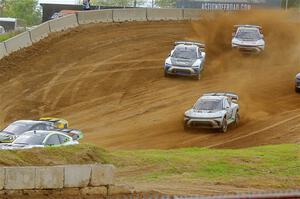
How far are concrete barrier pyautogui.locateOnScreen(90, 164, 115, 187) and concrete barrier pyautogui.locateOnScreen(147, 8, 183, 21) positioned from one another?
3975 cm

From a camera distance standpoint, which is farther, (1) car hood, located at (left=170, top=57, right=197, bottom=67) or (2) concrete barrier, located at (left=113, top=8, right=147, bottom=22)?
(2) concrete barrier, located at (left=113, top=8, right=147, bottom=22)

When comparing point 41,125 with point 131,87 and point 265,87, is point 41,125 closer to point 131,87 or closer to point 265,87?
point 131,87

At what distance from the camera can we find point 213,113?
96.9ft

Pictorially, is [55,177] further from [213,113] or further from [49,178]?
[213,113]

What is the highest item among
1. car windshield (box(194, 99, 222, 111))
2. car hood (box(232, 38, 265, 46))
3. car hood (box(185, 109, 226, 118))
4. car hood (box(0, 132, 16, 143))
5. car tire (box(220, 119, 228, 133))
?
car hood (box(0, 132, 16, 143))

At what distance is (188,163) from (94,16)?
1267 inches

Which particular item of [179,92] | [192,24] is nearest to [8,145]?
[179,92]

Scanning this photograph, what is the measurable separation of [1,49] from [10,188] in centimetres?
2754

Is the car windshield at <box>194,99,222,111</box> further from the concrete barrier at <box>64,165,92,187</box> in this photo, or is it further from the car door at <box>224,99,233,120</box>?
the concrete barrier at <box>64,165,92,187</box>

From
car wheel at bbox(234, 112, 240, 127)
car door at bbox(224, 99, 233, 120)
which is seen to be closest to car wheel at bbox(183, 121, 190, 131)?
car door at bbox(224, 99, 233, 120)

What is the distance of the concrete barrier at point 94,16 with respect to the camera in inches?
1976

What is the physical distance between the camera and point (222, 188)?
1711 centimetres

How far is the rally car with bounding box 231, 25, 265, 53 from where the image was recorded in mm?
44781

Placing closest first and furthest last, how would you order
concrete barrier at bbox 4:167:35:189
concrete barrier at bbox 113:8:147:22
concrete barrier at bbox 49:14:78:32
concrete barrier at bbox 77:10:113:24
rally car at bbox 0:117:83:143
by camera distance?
concrete barrier at bbox 4:167:35:189 < rally car at bbox 0:117:83:143 < concrete barrier at bbox 49:14:78:32 < concrete barrier at bbox 77:10:113:24 < concrete barrier at bbox 113:8:147:22
